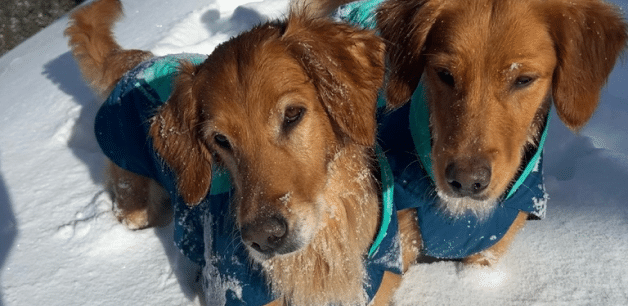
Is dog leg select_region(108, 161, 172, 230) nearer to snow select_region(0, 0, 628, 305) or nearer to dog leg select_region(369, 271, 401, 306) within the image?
snow select_region(0, 0, 628, 305)

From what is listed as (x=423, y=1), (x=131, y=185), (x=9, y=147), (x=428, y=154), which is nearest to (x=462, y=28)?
(x=423, y=1)

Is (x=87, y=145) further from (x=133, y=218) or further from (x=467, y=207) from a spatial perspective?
(x=467, y=207)

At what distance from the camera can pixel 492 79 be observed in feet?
6.88

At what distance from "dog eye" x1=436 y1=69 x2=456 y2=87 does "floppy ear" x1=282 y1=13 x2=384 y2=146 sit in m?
0.25

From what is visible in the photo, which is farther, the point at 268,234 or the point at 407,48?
the point at 407,48

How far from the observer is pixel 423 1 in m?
2.46

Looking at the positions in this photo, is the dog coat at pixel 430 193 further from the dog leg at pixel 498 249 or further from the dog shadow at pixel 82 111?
the dog shadow at pixel 82 111

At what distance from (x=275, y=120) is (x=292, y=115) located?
90 mm

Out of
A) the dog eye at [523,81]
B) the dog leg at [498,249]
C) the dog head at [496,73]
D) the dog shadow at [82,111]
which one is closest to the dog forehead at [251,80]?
the dog head at [496,73]

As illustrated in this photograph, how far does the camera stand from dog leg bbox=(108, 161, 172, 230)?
3285mm

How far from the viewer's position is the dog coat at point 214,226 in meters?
2.29

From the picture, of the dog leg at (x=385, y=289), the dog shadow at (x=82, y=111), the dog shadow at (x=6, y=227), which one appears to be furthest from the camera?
the dog shadow at (x=82, y=111)

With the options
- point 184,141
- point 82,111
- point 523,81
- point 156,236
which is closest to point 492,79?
point 523,81

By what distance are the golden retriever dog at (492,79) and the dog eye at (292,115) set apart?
54 cm
